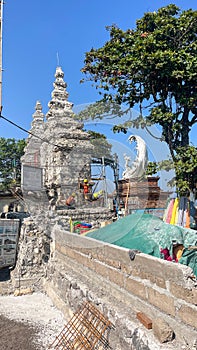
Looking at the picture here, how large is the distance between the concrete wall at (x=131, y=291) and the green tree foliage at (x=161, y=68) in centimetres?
381

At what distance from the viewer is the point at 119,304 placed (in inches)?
172

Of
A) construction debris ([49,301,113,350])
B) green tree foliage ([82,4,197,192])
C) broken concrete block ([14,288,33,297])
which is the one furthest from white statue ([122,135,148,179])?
broken concrete block ([14,288,33,297])

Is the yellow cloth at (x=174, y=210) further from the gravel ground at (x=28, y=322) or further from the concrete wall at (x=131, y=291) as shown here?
the gravel ground at (x=28, y=322)

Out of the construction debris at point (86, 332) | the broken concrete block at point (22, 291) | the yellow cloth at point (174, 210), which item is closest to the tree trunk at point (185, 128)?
the yellow cloth at point (174, 210)

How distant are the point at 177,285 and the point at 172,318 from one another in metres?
0.41

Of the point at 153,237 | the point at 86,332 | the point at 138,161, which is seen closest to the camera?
the point at 86,332

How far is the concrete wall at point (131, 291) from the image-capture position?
312cm

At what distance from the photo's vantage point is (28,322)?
6309 mm

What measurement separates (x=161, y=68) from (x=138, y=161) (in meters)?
3.05

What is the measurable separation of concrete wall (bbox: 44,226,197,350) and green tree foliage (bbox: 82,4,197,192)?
3.81 metres

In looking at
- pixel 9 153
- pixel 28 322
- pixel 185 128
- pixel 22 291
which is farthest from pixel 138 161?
pixel 9 153

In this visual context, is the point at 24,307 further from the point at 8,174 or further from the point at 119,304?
the point at 8,174

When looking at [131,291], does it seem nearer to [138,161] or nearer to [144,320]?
[144,320]

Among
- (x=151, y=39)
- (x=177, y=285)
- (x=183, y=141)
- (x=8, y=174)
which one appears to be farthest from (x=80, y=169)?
(x=8, y=174)
